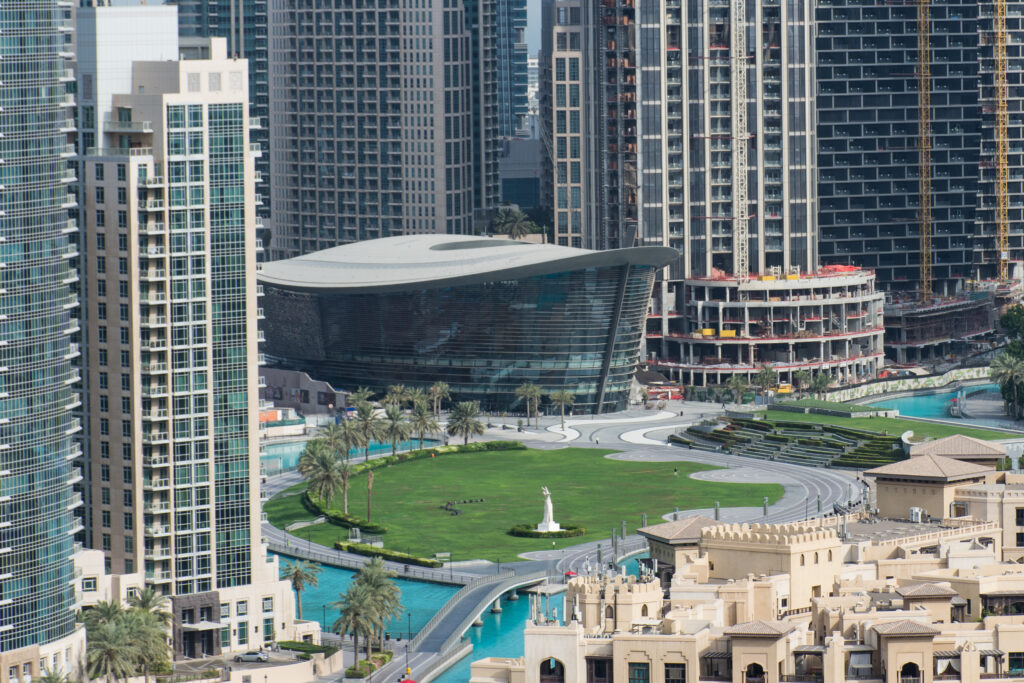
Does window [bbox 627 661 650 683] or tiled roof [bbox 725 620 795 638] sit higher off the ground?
tiled roof [bbox 725 620 795 638]

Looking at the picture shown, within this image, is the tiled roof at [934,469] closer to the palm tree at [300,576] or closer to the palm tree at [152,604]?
the palm tree at [300,576]

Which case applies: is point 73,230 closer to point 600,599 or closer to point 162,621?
point 162,621

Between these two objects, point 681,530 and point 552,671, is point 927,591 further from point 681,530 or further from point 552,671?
point 552,671

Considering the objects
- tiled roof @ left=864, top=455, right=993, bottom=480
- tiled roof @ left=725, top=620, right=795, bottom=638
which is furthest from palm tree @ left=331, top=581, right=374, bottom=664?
tiled roof @ left=725, top=620, right=795, bottom=638

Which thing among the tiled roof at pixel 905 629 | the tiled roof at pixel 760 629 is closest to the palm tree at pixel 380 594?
the tiled roof at pixel 760 629

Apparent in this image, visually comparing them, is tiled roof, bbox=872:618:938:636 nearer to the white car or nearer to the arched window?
the arched window

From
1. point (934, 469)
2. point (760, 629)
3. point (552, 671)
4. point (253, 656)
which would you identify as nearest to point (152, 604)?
point (253, 656)
